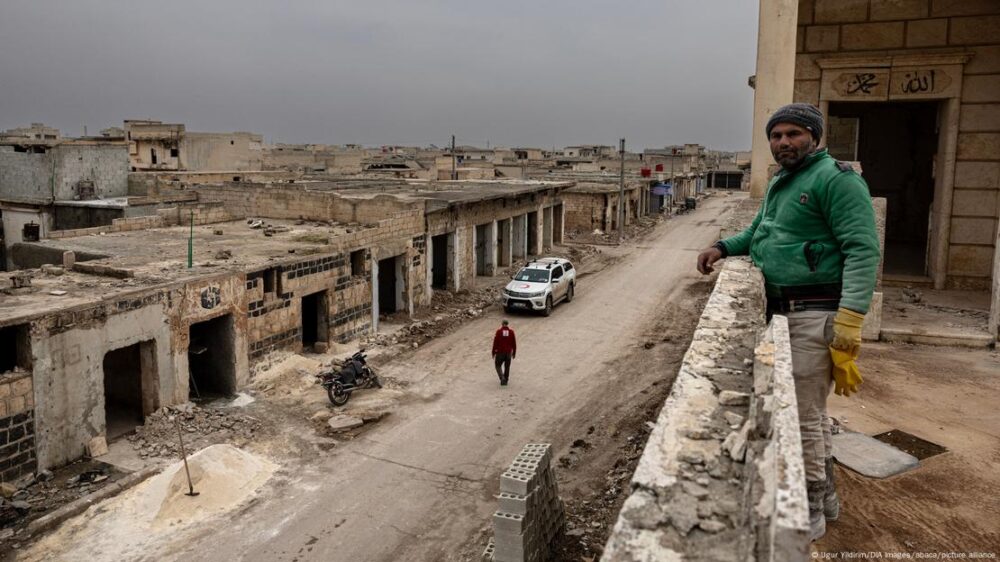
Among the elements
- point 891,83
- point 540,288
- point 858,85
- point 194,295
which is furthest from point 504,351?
point 891,83

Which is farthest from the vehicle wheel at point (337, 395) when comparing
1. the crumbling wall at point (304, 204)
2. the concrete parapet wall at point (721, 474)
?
the concrete parapet wall at point (721, 474)

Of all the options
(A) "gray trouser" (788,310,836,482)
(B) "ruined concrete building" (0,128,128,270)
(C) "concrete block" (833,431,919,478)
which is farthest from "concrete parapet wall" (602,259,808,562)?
(B) "ruined concrete building" (0,128,128,270)

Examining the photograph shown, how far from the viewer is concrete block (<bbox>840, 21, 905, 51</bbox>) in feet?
48.1

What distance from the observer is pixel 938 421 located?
24.7 feet

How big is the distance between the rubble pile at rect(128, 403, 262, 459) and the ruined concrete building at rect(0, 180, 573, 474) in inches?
14.0

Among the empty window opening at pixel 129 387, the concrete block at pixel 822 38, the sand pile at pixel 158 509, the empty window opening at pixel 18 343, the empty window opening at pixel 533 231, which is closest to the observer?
the sand pile at pixel 158 509

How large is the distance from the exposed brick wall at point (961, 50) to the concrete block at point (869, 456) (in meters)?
10.2

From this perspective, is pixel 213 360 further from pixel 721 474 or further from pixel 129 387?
pixel 721 474

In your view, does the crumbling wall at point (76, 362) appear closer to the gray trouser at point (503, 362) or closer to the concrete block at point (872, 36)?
the gray trouser at point (503, 362)

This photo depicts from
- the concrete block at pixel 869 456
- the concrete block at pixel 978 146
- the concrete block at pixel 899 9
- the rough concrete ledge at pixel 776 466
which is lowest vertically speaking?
the concrete block at pixel 869 456

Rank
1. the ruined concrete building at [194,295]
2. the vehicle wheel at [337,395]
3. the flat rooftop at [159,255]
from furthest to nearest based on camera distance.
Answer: the vehicle wheel at [337,395]
the flat rooftop at [159,255]
the ruined concrete building at [194,295]

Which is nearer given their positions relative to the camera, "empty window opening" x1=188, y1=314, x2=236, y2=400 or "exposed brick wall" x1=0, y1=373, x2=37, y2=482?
"exposed brick wall" x1=0, y1=373, x2=37, y2=482

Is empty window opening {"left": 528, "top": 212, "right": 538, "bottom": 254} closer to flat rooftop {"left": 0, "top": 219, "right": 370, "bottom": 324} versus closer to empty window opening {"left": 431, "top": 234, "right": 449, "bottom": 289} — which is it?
empty window opening {"left": 431, "top": 234, "right": 449, "bottom": 289}

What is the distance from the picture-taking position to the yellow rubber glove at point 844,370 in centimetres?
423
